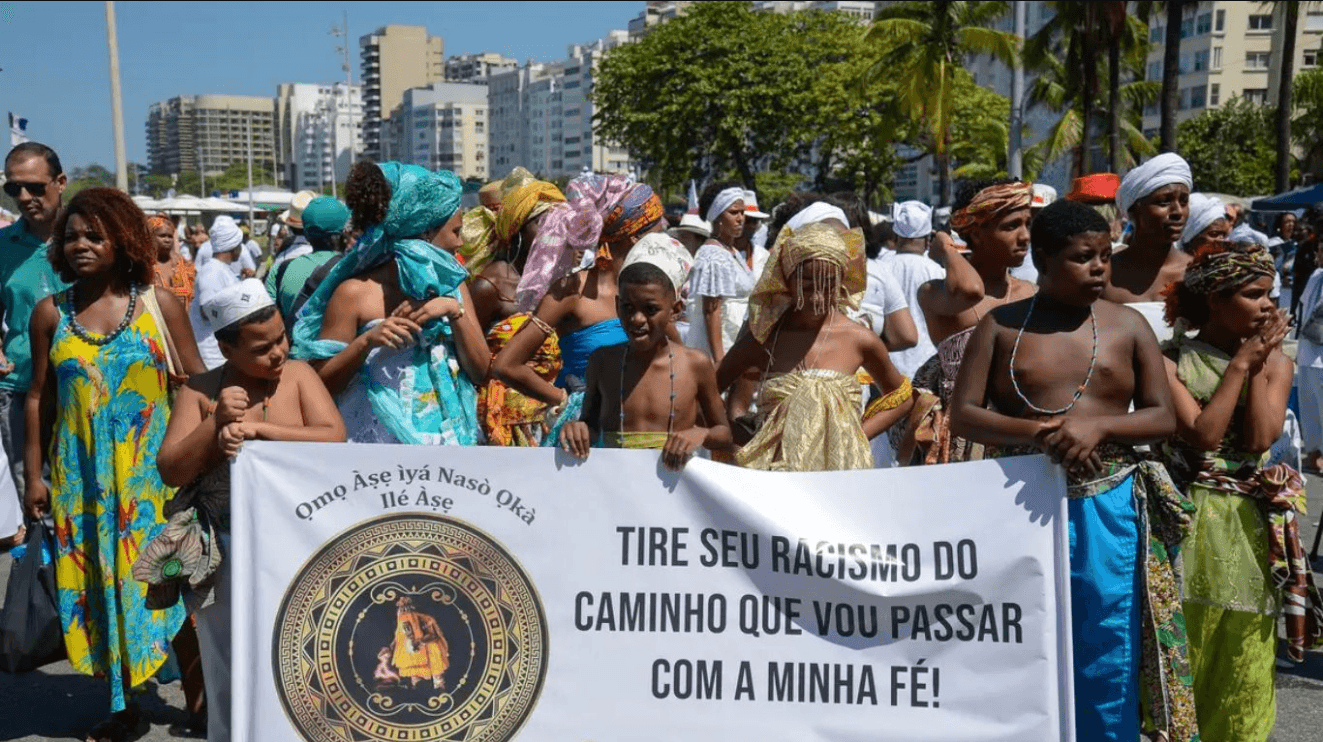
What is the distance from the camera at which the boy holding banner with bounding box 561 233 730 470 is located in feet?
14.9

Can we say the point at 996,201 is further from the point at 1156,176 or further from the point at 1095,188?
the point at 1095,188

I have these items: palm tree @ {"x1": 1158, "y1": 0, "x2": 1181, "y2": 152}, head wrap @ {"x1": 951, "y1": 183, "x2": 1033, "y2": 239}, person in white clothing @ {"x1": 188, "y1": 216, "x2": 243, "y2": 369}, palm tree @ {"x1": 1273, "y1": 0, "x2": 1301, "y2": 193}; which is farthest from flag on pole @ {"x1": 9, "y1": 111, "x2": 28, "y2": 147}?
palm tree @ {"x1": 1273, "y1": 0, "x2": 1301, "y2": 193}

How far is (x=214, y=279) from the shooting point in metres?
11.6

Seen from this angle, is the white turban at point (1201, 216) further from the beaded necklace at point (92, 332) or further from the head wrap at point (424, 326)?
the beaded necklace at point (92, 332)

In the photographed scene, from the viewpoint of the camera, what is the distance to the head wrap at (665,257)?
184 inches

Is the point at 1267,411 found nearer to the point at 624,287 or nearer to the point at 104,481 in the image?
the point at 624,287

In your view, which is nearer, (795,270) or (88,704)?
(795,270)

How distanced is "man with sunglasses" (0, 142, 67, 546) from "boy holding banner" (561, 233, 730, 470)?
2.66 meters

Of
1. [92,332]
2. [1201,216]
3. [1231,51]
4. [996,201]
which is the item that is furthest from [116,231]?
[1231,51]

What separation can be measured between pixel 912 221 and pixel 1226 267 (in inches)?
158

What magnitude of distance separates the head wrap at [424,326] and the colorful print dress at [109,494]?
66 cm

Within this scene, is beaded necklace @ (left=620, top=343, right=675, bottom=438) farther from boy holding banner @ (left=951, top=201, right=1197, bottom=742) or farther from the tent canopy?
the tent canopy

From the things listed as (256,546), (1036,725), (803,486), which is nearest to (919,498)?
(803,486)

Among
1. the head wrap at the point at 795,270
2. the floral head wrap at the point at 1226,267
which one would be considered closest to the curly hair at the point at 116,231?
→ the head wrap at the point at 795,270
